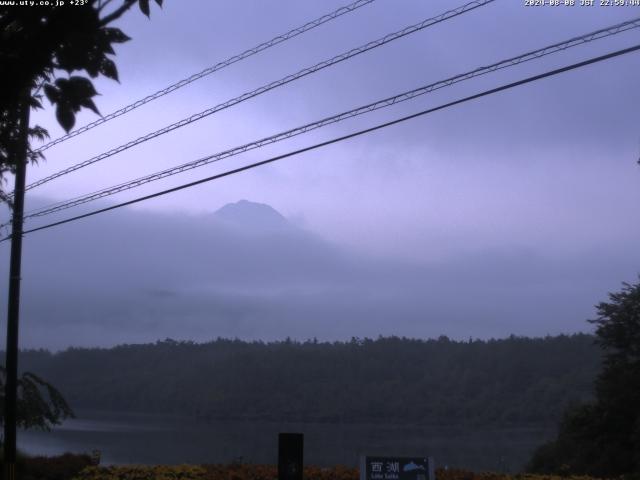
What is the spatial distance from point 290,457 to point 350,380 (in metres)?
33.0

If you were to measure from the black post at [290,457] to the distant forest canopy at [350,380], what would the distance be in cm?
2252

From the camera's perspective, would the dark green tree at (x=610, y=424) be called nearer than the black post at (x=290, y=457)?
No

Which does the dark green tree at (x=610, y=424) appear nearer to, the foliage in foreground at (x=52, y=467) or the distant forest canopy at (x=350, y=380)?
the distant forest canopy at (x=350, y=380)

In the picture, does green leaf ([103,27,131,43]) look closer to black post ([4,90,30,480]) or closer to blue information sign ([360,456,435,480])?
blue information sign ([360,456,435,480])

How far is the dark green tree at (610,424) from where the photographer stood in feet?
84.8

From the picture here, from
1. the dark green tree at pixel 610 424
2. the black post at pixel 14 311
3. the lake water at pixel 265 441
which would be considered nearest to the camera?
the black post at pixel 14 311

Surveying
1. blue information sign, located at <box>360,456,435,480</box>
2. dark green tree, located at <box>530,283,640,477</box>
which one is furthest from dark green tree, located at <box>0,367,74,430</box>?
dark green tree, located at <box>530,283,640,477</box>

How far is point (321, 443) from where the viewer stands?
26.6 m

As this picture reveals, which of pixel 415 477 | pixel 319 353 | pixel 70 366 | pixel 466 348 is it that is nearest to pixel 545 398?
pixel 466 348

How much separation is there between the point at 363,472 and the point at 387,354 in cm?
3728

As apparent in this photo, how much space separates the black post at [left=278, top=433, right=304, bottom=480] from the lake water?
6.64 m

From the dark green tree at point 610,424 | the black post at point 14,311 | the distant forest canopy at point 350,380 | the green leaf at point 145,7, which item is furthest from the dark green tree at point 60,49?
the distant forest canopy at point 350,380

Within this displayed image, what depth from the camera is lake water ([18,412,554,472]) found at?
23047 mm

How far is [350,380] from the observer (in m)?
45.0
